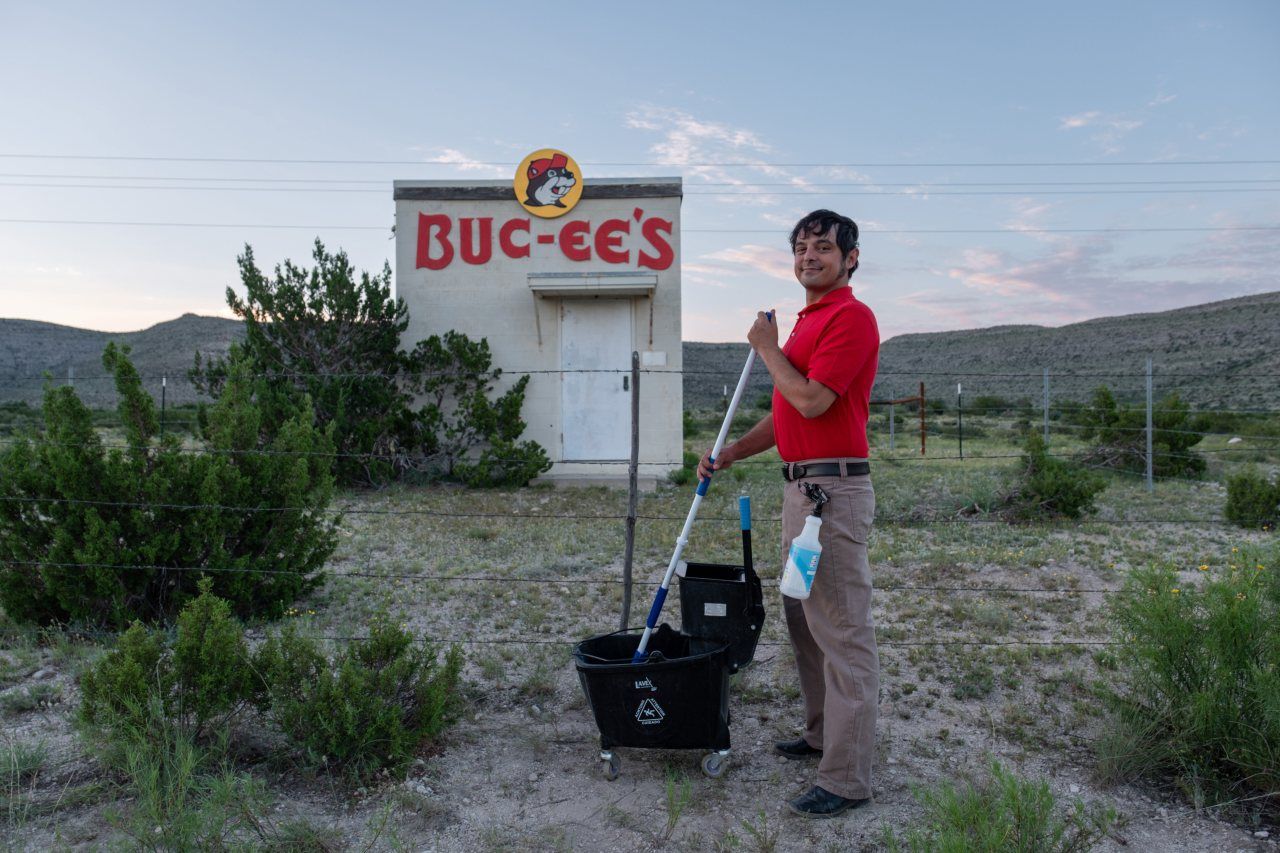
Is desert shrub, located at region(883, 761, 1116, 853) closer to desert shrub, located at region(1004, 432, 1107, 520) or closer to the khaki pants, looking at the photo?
the khaki pants

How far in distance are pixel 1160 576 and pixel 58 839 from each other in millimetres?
4070

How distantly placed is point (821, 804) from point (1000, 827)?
70 centimetres

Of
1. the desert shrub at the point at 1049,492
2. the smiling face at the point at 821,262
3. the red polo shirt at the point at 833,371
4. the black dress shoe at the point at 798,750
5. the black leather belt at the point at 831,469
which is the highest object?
the smiling face at the point at 821,262

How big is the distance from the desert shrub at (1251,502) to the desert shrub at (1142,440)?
3232 mm

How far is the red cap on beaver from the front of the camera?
39.9 ft

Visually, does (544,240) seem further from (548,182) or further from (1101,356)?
(1101,356)

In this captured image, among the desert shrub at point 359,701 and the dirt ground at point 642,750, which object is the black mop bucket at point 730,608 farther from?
the desert shrub at point 359,701

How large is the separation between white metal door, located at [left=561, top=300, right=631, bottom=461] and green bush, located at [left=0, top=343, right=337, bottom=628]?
6.91m

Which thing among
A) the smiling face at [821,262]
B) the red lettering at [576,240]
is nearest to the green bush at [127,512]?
the smiling face at [821,262]

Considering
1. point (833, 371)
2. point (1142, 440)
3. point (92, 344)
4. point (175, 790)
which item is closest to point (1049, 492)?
point (1142, 440)

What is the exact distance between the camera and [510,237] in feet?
40.5

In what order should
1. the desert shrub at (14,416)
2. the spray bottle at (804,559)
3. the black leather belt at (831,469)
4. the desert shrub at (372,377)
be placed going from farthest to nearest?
the desert shrub at (14,416) → the desert shrub at (372,377) → the black leather belt at (831,469) → the spray bottle at (804,559)

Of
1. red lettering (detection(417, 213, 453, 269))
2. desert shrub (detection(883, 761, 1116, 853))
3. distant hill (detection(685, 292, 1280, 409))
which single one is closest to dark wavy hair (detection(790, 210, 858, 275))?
desert shrub (detection(883, 761, 1116, 853))

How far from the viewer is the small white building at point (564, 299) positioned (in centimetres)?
1220
